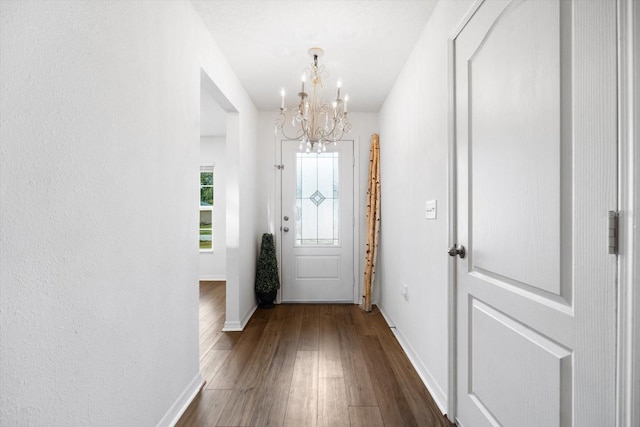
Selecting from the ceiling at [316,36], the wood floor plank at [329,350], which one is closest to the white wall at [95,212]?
the ceiling at [316,36]

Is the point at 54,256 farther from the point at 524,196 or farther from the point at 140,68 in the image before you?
the point at 524,196

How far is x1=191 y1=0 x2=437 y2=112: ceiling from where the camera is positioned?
6.46 ft

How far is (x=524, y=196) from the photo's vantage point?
1120mm

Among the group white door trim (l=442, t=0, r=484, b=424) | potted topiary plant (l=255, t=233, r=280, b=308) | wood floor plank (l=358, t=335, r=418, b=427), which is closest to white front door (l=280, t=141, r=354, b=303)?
potted topiary plant (l=255, t=233, r=280, b=308)

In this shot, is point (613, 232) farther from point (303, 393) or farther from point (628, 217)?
point (303, 393)

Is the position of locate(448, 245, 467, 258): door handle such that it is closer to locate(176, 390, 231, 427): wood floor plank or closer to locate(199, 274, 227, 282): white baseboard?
locate(176, 390, 231, 427): wood floor plank

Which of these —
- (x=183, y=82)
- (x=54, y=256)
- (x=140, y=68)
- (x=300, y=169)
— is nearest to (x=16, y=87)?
(x=54, y=256)

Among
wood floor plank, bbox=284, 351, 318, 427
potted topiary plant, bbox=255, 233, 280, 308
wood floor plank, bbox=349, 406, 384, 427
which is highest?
potted topiary plant, bbox=255, 233, 280, 308

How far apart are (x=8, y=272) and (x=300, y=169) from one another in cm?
334

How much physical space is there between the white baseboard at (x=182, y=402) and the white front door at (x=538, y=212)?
4.93 feet

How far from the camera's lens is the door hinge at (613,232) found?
773mm

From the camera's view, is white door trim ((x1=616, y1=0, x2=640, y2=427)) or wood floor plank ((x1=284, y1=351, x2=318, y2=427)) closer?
white door trim ((x1=616, y1=0, x2=640, y2=427))

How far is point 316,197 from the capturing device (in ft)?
13.2

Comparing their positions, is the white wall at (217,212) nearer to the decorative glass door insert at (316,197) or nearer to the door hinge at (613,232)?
the decorative glass door insert at (316,197)
